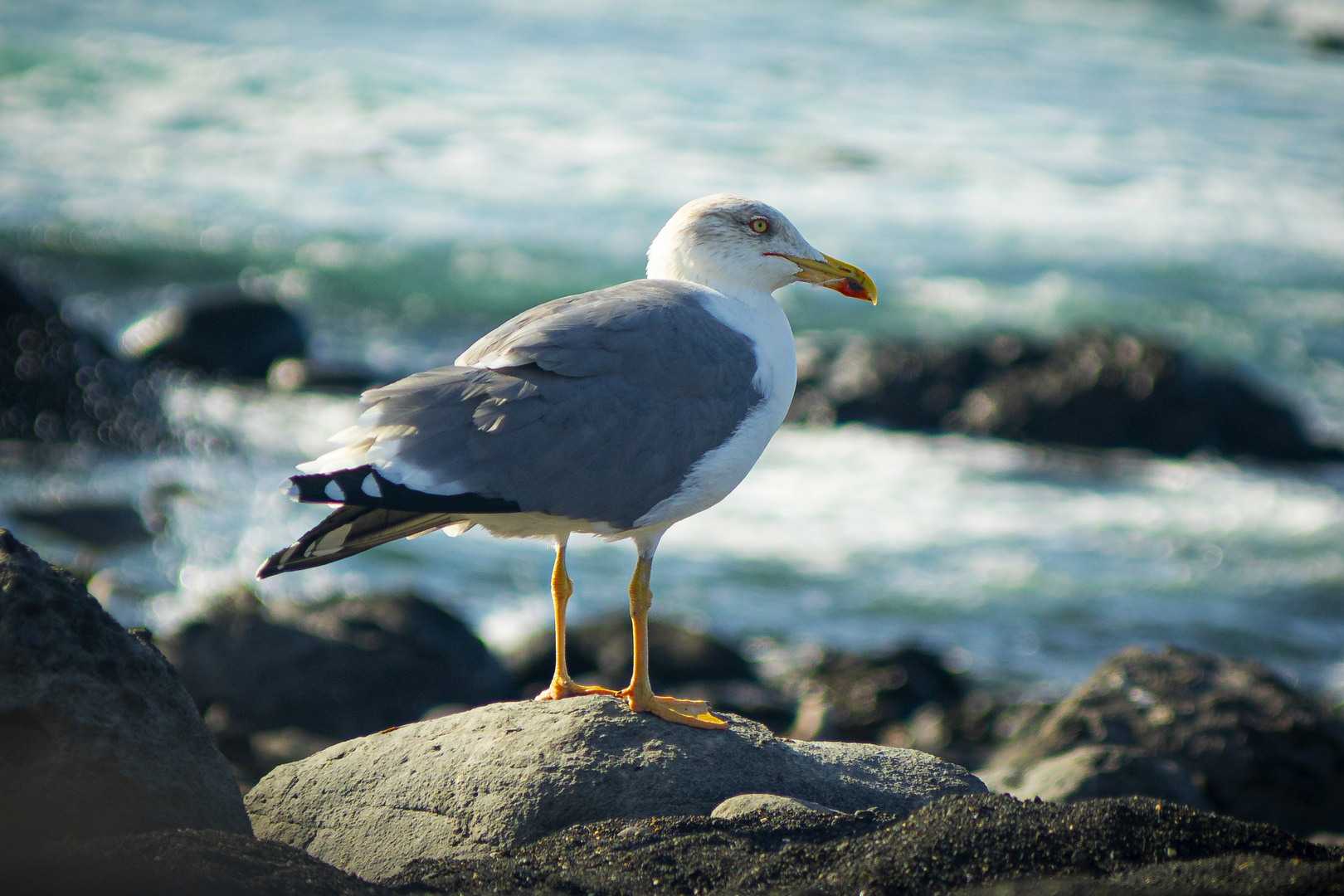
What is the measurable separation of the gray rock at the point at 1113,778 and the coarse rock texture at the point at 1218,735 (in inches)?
28.1

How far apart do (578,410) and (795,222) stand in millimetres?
18426

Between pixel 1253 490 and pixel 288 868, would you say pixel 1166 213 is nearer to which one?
pixel 1253 490

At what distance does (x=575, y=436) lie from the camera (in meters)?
4.86

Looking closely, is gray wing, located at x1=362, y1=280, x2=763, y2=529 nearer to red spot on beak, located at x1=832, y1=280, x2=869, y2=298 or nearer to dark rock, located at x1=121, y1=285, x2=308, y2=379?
red spot on beak, located at x1=832, y1=280, x2=869, y2=298

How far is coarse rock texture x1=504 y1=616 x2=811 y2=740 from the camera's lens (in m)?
9.78

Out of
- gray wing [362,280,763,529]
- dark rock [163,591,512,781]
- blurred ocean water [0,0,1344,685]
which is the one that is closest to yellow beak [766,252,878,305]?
gray wing [362,280,763,529]

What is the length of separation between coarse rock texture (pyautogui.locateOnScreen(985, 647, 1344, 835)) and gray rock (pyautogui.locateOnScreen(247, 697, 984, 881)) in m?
2.80

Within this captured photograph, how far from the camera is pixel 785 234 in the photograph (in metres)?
5.87

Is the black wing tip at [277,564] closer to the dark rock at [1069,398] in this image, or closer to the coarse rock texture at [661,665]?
the coarse rock texture at [661,665]

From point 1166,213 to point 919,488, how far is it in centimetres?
1380

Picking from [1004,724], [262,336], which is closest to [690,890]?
[1004,724]

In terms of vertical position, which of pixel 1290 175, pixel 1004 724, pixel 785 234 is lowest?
pixel 1004 724

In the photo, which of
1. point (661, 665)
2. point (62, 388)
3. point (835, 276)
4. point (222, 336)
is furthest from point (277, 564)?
point (222, 336)

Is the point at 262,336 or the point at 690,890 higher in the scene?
the point at 690,890
